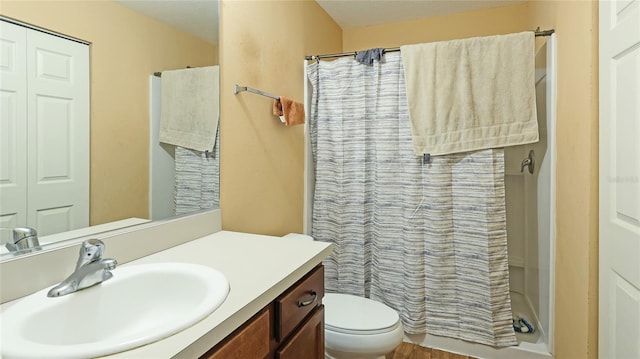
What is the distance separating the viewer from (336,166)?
232cm

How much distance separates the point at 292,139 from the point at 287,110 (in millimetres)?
295

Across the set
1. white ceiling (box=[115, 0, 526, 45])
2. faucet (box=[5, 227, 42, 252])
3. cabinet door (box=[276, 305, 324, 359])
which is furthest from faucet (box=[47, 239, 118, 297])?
white ceiling (box=[115, 0, 526, 45])

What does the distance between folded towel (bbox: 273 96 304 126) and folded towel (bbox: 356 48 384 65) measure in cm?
54

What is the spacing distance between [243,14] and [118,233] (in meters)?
1.22

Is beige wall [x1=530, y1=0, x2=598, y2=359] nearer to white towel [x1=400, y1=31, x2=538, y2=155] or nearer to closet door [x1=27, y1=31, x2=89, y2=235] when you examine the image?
white towel [x1=400, y1=31, x2=538, y2=155]

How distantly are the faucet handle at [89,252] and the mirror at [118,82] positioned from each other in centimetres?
13

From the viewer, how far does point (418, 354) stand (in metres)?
2.04

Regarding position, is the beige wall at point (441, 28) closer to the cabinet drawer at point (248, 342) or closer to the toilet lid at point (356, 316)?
the toilet lid at point (356, 316)

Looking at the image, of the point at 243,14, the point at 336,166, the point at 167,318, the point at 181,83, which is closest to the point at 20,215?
the point at 167,318

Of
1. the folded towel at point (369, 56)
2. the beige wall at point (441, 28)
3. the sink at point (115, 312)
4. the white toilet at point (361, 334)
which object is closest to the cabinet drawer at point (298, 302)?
the sink at point (115, 312)

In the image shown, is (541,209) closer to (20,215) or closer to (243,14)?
(243,14)

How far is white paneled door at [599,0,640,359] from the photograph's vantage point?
3.45ft

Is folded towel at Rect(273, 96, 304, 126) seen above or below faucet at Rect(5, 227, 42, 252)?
above

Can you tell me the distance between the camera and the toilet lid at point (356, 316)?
1.56 m
